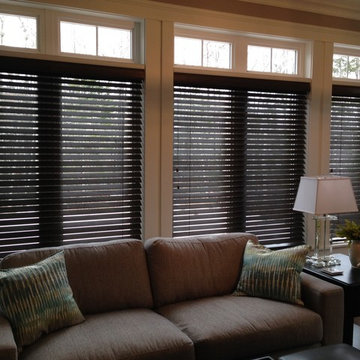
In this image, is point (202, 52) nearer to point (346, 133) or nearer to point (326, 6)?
point (326, 6)

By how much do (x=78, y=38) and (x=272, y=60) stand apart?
1775 mm

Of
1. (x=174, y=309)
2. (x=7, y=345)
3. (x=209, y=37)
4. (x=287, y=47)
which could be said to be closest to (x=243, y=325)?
(x=174, y=309)

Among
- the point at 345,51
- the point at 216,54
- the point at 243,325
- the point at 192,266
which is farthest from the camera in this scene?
the point at 345,51

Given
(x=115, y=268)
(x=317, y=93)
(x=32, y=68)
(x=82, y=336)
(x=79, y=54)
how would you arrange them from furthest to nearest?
(x=317, y=93) → (x=79, y=54) → (x=32, y=68) → (x=115, y=268) → (x=82, y=336)

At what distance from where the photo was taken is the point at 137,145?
11.1 feet

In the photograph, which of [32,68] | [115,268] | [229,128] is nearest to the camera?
[115,268]

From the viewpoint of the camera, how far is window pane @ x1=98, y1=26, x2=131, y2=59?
3.29 m

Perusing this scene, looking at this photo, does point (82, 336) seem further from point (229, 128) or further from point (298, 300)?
point (229, 128)

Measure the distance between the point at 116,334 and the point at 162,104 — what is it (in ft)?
6.02

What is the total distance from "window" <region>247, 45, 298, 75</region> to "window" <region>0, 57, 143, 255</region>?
1.17m

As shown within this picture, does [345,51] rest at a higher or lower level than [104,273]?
higher

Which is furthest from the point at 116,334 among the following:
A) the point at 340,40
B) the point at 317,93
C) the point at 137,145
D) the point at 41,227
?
the point at 340,40

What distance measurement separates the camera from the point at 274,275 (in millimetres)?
2754

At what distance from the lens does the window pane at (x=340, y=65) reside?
424 cm
